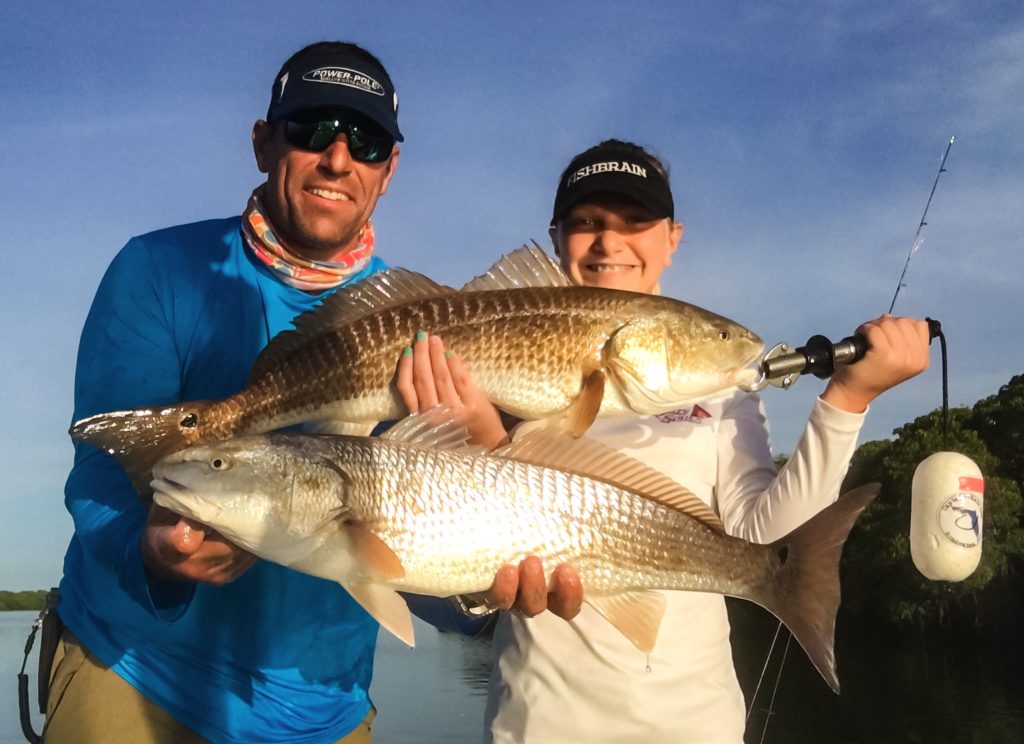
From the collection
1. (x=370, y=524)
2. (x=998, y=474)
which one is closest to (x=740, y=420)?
(x=370, y=524)

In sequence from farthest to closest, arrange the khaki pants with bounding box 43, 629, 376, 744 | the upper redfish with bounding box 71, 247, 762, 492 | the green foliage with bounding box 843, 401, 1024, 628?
1. the green foliage with bounding box 843, 401, 1024, 628
2. the khaki pants with bounding box 43, 629, 376, 744
3. the upper redfish with bounding box 71, 247, 762, 492

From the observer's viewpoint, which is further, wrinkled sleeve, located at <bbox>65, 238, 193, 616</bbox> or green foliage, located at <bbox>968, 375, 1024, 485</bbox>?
green foliage, located at <bbox>968, 375, 1024, 485</bbox>

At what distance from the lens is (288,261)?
4.05m

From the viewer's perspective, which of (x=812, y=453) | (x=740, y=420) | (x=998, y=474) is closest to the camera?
(x=812, y=453)

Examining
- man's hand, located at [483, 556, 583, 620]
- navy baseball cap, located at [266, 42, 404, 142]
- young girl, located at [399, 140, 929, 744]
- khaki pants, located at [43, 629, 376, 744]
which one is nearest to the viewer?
man's hand, located at [483, 556, 583, 620]

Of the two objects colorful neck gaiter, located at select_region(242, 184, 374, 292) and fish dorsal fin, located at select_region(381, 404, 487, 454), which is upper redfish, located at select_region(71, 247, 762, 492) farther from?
colorful neck gaiter, located at select_region(242, 184, 374, 292)

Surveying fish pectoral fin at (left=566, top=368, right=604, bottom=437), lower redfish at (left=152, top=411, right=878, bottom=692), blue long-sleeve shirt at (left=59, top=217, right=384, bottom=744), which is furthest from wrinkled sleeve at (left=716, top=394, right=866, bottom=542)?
blue long-sleeve shirt at (left=59, top=217, right=384, bottom=744)

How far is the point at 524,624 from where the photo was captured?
12.1 ft

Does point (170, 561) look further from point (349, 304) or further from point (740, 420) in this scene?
point (740, 420)

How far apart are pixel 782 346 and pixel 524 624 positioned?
151cm

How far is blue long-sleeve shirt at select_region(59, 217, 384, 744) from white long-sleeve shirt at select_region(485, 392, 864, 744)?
74 cm

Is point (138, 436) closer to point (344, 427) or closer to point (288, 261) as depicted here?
point (344, 427)

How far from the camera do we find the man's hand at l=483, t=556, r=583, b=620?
9.98 feet

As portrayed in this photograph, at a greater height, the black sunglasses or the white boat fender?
the black sunglasses
